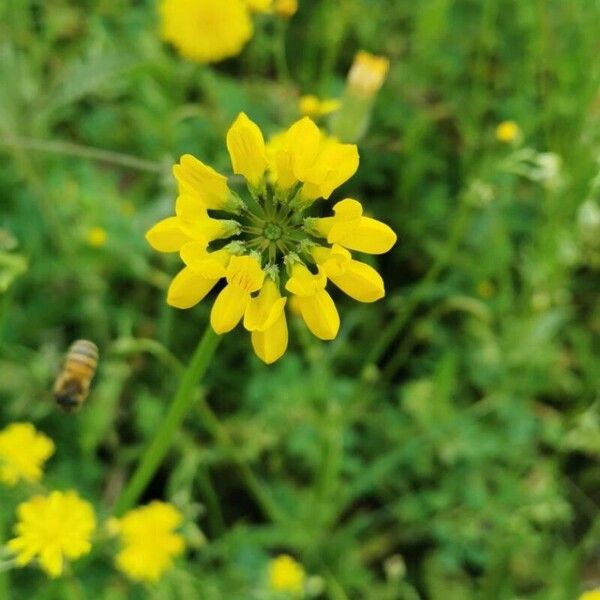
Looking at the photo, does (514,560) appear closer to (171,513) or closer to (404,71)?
(171,513)

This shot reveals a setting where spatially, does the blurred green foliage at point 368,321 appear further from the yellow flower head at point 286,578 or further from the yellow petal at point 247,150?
the yellow petal at point 247,150

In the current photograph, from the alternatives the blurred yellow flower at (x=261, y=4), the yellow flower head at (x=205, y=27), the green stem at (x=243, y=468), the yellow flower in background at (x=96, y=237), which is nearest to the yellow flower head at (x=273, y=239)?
the green stem at (x=243, y=468)

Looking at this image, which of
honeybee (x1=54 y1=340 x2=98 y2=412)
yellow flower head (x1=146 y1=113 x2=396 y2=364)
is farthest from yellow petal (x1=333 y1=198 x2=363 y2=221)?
honeybee (x1=54 y1=340 x2=98 y2=412)

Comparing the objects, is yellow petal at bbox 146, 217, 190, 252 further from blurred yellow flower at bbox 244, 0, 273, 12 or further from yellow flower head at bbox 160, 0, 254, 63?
yellow flower head at bbox 160, 0, 254, 63

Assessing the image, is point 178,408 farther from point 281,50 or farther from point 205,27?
point 281,50

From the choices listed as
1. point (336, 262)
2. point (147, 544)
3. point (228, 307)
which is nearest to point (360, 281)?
point (336, 262)

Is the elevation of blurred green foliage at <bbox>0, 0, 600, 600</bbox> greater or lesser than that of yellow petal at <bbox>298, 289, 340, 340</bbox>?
greater
